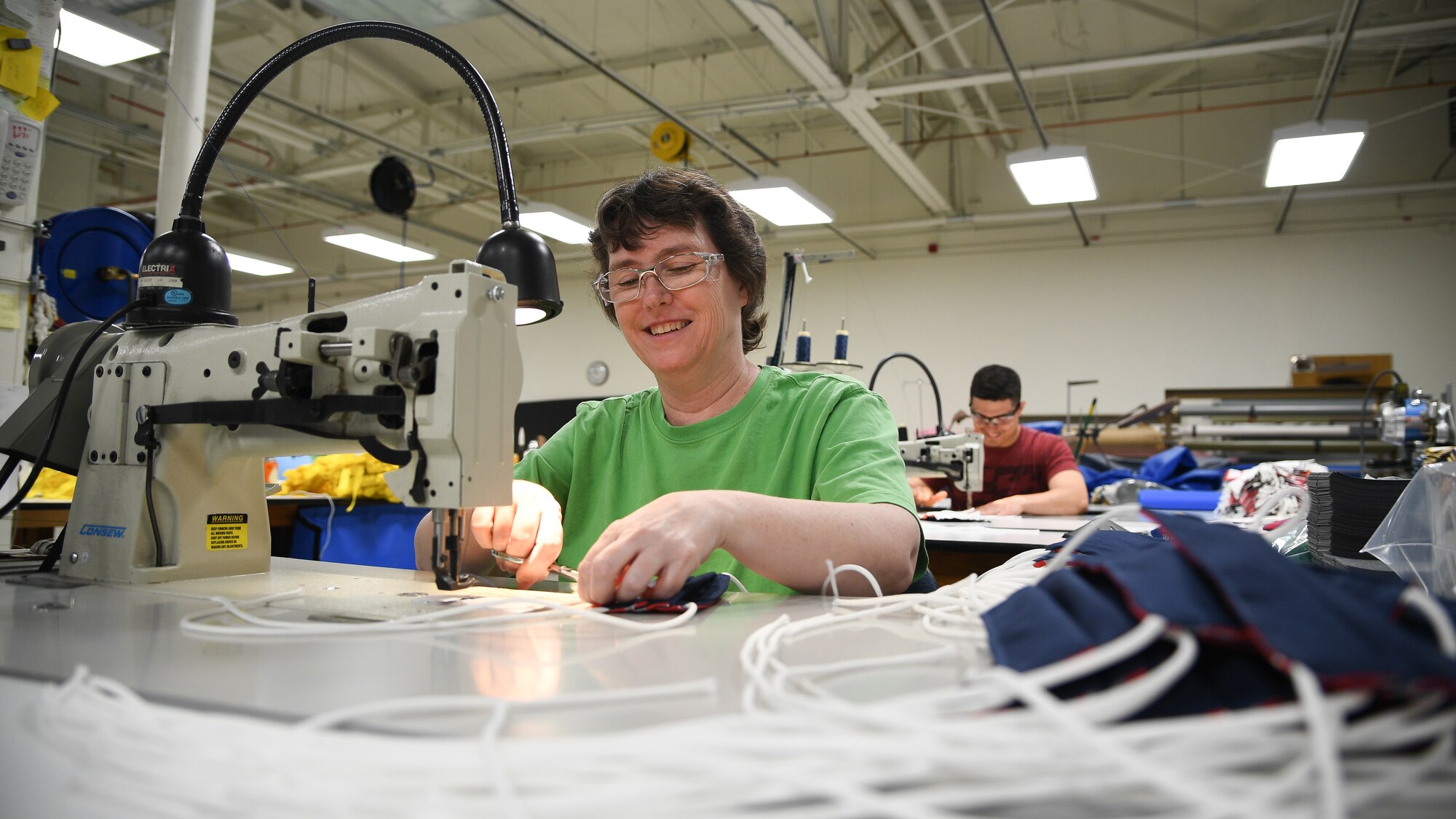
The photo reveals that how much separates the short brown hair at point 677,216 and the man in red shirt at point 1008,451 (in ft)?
7.02

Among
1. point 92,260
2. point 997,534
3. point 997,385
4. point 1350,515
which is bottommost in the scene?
point 997,534

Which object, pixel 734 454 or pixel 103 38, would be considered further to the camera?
pixel 103 38

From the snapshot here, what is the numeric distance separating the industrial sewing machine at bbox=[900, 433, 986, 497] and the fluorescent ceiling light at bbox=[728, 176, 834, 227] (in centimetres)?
226

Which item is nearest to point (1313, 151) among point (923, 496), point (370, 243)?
point (923, 496)

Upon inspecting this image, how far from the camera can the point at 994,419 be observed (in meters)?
3.61

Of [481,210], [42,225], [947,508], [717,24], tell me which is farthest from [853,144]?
[42,225]

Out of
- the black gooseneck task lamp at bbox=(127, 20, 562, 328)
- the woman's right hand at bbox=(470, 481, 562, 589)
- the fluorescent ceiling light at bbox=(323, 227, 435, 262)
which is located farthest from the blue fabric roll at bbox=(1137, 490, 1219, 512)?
the fluorescent ceiling light at bbox=(323, 227, 435, 262)

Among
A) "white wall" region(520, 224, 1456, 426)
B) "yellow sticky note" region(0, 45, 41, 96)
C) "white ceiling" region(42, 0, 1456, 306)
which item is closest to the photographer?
"yellow sticky note" region(0, 45, 41, 96)

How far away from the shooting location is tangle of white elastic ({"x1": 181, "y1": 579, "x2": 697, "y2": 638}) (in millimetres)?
750

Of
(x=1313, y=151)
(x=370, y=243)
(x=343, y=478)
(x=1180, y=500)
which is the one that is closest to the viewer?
(x=1180, y=500)

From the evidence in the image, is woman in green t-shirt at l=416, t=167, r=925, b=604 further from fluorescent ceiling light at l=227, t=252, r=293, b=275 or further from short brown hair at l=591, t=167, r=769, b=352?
fluorescent ceiling light at l=227, t=252, r=293, b=275

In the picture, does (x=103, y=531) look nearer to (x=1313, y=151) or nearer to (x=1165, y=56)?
(x=1313, y=151)

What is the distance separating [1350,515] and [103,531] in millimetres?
1680

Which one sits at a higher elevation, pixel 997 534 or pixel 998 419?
pixel 998 419
